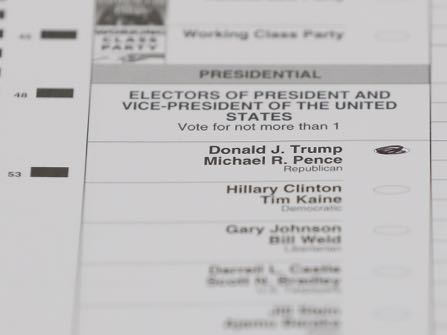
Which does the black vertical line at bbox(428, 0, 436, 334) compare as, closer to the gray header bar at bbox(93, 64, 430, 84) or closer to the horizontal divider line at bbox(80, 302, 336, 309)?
the gray header bar at bbox(93, 64, 430, 84)

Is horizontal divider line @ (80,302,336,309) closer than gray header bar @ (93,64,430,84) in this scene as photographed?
Yes

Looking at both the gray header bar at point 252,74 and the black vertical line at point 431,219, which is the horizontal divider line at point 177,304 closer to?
the black vertical line at point 431,219

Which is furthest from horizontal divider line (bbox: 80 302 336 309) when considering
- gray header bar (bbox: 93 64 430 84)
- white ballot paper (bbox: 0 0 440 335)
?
gray header bar (bbox: 93 64 430 84)

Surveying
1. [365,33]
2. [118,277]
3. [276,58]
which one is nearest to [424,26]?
[365,33]

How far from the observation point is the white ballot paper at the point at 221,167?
32.1 inches

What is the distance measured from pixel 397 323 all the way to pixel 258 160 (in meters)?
0.22

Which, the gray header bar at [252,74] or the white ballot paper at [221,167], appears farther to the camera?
the gray header bar at [252,74]

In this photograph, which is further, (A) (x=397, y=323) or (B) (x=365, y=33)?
(B) (x=365, y=33)

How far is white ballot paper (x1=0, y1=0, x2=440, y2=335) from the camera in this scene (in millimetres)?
816

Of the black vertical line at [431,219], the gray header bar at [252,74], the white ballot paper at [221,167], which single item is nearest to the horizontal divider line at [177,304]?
the white ballot paper at [221,167]

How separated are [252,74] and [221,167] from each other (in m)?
0.12

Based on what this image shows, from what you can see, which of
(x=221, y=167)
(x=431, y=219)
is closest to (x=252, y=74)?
(x=221, y=167)

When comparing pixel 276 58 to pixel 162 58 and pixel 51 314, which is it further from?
pixel 51 314

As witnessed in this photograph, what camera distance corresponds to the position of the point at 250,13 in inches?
38.0
